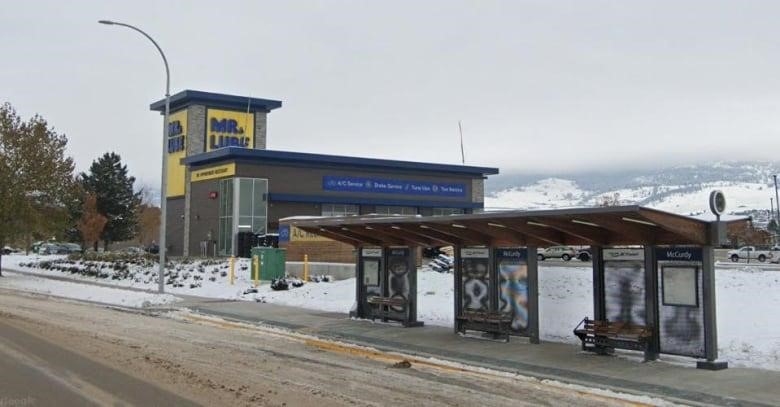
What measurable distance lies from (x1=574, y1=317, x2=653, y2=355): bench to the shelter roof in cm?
139

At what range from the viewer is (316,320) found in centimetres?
1777

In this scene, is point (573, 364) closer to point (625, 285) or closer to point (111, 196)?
point (625, 285)

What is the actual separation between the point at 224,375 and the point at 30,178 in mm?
29363

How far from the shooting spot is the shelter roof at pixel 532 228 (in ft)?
35.0

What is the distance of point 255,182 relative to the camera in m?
49.3

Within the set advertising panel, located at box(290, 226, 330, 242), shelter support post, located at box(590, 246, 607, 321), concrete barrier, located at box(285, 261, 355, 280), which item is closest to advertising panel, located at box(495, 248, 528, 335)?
shelter support post, located at box(590, 246, 607, 321)

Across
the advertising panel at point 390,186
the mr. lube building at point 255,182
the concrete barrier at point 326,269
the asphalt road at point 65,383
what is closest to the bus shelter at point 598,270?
the asphalt road at point 65,383

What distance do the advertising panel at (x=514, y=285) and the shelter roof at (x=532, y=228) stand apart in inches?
10.3

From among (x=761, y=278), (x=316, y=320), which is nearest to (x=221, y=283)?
(x=316, y=320)

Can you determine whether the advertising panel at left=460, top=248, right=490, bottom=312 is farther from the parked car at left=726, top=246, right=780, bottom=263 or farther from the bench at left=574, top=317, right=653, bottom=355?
the parked car at left=726, top=246, right=780, bottom=263

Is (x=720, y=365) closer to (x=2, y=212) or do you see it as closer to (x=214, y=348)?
(x=214, y=348)

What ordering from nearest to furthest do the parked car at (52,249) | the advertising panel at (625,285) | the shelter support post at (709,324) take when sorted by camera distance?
the shelter support post at (709,324), the advertising panel at (625,285), the parked car at (52,249)

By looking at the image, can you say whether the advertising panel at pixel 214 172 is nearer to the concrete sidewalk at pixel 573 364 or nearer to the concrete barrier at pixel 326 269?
the concrete barrier at pixel 326 269

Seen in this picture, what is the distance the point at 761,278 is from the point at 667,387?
10.9 meters
